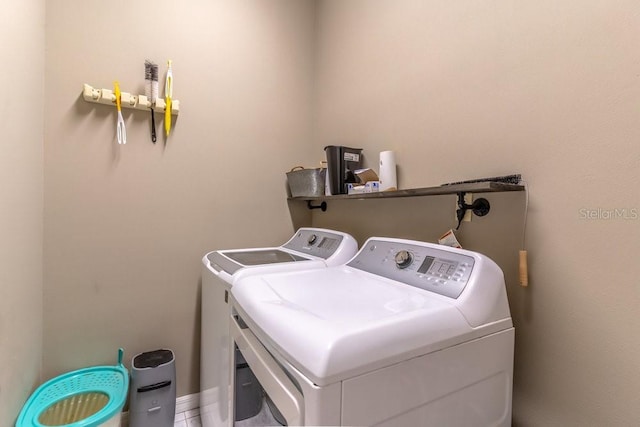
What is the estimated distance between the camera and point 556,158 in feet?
2.72

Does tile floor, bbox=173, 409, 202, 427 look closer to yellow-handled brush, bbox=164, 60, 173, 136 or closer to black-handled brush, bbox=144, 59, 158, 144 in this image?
yellow-handled brush, bbox=164, 60, 173, 136

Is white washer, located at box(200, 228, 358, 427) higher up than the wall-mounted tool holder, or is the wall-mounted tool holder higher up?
the wall-mounted tool holder

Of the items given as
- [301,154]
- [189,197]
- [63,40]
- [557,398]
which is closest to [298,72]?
[301,154]

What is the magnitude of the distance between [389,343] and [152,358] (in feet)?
4.72

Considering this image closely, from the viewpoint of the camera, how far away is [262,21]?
71.8 inches

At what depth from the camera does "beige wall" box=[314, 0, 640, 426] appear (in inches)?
28.2

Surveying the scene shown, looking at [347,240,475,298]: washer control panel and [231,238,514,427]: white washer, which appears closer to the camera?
[231,238,514,427]: white washer

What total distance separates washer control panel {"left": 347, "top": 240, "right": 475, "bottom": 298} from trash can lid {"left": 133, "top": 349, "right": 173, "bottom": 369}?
111cm

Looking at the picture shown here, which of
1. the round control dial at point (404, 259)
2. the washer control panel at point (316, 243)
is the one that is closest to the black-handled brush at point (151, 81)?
the washer control panel at point (316, 243)

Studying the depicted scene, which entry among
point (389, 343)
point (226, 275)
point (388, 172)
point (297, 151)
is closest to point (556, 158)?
point (388, 172)

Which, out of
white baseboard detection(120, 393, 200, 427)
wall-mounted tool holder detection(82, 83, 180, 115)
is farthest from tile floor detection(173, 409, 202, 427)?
wall-mounted tool holder detection(82, 83, 180, 115)

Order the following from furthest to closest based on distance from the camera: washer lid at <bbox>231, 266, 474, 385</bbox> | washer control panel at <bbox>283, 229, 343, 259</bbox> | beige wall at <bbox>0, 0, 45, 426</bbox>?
washer control panel at <bbox>283, 229, 343, 259</bbox> → beige wall at <bbox>0, 0, 45, 426</bbox> → washer lid at <bbox>231, 266, 474, 385</bbox>

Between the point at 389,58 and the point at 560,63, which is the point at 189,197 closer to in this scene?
the point at 389,58

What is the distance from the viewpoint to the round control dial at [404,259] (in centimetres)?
96
